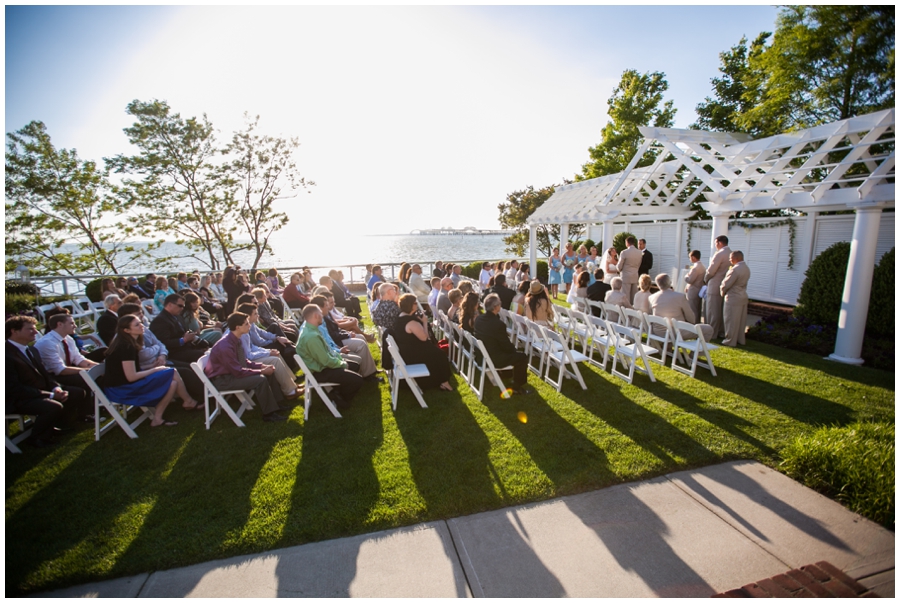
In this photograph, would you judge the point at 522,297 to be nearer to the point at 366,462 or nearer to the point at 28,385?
the point at 366,462

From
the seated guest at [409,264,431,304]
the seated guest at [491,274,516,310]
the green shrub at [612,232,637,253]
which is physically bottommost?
the seated guest at [409,264,431,304]

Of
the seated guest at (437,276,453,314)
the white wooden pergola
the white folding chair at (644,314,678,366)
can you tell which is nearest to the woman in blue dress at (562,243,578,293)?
the white wooden pergola

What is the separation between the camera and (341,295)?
9922 mm

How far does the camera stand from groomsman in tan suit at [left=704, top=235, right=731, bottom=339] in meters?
7.76

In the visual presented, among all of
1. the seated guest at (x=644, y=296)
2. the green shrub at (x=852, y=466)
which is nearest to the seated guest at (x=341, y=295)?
the seated guest at (x=644, y=296)

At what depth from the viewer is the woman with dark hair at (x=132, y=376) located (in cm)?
475

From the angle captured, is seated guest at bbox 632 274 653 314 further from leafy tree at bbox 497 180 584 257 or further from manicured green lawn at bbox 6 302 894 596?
leafy tree at bbox 497 180 584 257

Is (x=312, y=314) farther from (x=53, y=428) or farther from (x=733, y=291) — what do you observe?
(x=733, y=291)

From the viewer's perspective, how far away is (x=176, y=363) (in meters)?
5.90

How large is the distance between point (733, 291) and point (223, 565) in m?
8.38

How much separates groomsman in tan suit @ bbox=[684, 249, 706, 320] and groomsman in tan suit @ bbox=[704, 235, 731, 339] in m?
0.22

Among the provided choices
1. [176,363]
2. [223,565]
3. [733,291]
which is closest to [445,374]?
[223,565]

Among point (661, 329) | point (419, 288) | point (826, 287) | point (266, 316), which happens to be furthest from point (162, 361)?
point (826, 287)

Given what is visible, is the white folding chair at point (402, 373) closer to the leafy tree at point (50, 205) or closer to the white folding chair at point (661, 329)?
the white folding chair at point (661, 329)
